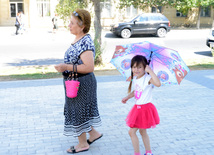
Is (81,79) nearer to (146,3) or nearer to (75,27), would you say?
(75,27)

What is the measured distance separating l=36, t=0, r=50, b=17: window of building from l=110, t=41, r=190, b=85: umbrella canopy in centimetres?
2749

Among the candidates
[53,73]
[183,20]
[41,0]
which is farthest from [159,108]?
[183,20]

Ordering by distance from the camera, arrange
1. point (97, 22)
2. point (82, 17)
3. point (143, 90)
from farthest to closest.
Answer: point (97, 22)
point (82, 17)
point (143, 90)

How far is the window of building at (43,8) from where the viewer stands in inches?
1184

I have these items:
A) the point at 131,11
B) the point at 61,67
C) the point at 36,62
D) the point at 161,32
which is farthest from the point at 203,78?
the point at 131,11

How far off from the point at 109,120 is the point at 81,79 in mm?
1827

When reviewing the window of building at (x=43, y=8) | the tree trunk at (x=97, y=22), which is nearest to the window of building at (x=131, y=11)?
the window of building at (x=43, y=8)

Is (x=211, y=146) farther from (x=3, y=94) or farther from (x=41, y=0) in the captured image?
(x=41, y=0)

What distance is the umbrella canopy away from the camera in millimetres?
3830

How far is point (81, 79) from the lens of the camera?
13.2 feet

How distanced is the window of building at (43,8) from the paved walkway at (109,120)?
2267cm

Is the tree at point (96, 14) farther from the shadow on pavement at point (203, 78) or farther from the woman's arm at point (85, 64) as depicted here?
the woman's arm at point (85, 64)

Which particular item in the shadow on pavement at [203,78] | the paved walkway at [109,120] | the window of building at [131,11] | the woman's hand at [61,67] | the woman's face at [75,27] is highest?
the window of building at [131,11]

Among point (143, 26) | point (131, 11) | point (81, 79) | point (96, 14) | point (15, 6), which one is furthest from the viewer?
point (131, 11)
